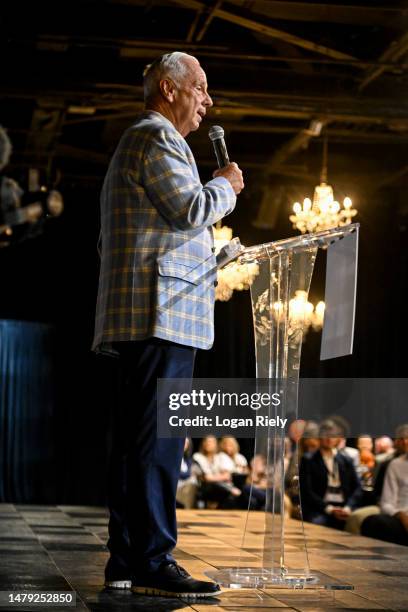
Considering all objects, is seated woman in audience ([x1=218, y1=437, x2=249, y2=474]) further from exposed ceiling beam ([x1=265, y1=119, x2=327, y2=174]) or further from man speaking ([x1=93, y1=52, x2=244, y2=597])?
man speaking ([x1=93, y1=52, x2=244, y2=597])

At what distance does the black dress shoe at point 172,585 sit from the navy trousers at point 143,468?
2cm

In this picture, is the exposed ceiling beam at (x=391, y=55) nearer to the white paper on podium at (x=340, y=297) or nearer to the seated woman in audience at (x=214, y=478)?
the seated woman in audience at (x=214, y=478)

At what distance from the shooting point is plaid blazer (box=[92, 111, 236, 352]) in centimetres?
225

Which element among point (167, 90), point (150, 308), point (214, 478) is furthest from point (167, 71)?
point (214, 478)

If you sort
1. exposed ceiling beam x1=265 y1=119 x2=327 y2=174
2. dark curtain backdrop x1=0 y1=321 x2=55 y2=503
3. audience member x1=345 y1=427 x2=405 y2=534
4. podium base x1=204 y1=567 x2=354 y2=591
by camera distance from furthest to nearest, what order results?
dark curtain backdrop x1=0 y1=321 x2=55 y2=503 → exposed ceiling beam x1=265 y1=119 x2=327 y2=174 → audience member x1=345 y1=427 x2=405 y2=534 → podium base x1=204 y1=567 x2=354 y2=591

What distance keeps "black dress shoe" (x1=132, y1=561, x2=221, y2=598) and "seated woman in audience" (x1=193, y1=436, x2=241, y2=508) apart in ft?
19.6

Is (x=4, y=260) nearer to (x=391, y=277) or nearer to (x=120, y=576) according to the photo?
(x=391, y=277)

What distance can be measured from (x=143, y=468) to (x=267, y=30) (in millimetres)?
4544

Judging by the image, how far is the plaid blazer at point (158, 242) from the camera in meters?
2.25

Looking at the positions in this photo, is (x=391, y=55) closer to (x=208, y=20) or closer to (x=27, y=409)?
(x=208, y=20)

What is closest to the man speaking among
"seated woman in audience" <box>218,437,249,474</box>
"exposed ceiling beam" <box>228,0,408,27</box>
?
"exposed ceiling beam" <box>228,0,408,27</box>

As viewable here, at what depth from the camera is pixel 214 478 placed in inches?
333

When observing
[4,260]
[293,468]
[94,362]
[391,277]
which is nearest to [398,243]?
[391,277]

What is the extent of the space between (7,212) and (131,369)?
0.54 meters
